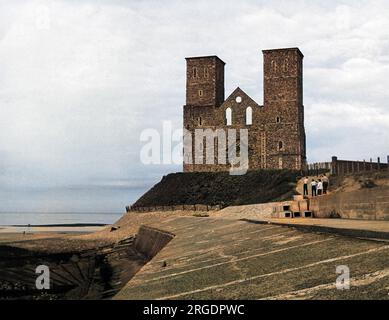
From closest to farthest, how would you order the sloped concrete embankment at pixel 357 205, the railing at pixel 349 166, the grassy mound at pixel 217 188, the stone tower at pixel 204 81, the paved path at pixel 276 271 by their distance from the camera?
the paved path at pixel 276 271
the sloped concrete embankment at pixel 357 205
the railing at pixel 349 166
the grassy mound at pixel 217 188
the stone tower at pixel 204 81

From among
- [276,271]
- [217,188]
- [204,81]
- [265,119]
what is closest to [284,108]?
[265,119]

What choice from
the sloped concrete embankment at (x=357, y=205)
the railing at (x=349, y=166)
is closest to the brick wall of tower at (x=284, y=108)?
the railing at (x=349, y=166)

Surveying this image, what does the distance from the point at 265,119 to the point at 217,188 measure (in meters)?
12.1

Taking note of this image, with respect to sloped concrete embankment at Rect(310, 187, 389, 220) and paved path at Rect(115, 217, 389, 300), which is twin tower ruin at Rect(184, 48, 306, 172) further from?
paved path at Rect(115, 217, 389, 300)

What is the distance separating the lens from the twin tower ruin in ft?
215

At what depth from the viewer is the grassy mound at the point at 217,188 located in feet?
177

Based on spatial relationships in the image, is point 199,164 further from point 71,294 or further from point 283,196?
point 71,294

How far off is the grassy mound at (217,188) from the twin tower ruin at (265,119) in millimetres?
3070

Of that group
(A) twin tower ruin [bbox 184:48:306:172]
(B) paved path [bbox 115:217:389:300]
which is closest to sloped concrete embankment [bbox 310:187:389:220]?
(B) paved path [bbox 115:217:389:300]

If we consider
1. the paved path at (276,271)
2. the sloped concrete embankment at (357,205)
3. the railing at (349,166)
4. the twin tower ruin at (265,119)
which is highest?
the twin tower ruin at (265,119)

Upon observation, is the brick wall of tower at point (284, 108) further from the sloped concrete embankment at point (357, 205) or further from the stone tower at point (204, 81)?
the sloped concrete embankment at point (357, 205)

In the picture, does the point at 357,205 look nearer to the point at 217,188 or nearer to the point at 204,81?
the point at 217,188

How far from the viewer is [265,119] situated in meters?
66.7
